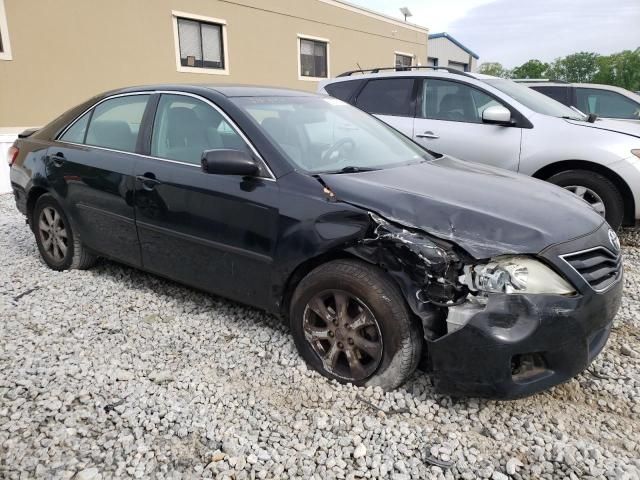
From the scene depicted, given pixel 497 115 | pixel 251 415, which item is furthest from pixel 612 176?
pixel 251 415

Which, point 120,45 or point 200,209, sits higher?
point 120,45

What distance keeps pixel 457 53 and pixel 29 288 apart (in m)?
28.4

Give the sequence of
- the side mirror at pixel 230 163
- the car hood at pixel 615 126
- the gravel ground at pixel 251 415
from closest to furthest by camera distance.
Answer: the gravel ground at pixel 251 415 → the side mirror at pixel 230 163 → the car hood at pixel 615 126

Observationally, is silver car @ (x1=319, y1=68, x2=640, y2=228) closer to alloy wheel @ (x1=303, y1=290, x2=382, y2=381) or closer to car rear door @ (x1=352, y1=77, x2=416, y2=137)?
car rear door @ (x1=352, y1=77, x2=416, y2=137)

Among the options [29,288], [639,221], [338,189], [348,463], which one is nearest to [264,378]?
[348,463]

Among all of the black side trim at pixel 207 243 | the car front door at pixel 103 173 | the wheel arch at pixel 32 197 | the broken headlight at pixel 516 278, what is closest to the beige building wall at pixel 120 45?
the wheel arch at pixel 32 197

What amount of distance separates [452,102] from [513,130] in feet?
2.68

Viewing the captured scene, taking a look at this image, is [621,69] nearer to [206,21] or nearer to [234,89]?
[206,21]

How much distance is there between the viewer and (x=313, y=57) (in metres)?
16.1

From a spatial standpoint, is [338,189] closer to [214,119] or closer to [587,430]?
[214,119]

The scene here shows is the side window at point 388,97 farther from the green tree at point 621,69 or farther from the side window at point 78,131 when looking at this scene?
the green tree at point 621,69

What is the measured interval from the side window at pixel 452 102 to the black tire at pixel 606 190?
3.69 feet

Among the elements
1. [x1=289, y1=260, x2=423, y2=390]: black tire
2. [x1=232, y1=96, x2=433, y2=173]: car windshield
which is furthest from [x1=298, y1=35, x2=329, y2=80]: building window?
[x1=289, y1=260, x2=423, y2=390]: black tire

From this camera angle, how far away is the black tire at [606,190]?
4.71 metres
